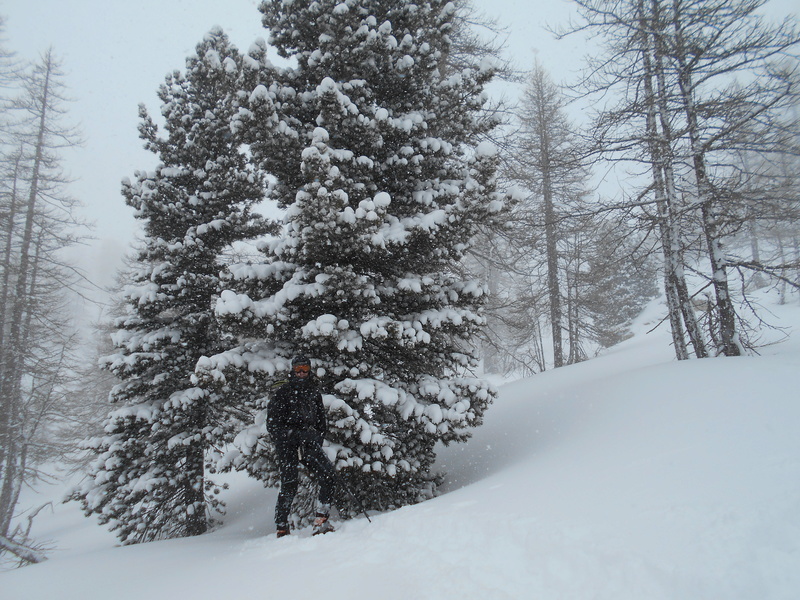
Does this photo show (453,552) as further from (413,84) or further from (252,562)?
(413,84)

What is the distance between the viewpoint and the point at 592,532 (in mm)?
2936

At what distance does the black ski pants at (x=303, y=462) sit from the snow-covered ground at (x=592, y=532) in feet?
1.48

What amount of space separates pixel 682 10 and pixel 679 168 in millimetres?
2966

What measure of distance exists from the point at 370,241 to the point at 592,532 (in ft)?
13.6

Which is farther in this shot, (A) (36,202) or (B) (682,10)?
(A) (36,202)

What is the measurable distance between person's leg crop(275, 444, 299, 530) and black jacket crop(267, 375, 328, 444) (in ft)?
0.61

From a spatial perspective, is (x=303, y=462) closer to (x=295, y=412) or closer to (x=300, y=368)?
(x=295, y=412)

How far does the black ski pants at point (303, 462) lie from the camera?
5195 mm

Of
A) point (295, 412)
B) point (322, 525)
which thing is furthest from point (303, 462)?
point (322, 525)

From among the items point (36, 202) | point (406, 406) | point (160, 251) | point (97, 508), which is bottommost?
point (97, 508)

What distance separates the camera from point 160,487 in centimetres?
800

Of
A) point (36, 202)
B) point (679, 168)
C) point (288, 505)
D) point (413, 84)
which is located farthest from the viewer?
point (36, 202)

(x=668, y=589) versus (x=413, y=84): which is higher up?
(x=413, y=84)

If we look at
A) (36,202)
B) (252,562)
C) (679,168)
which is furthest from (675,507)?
(36,202)
